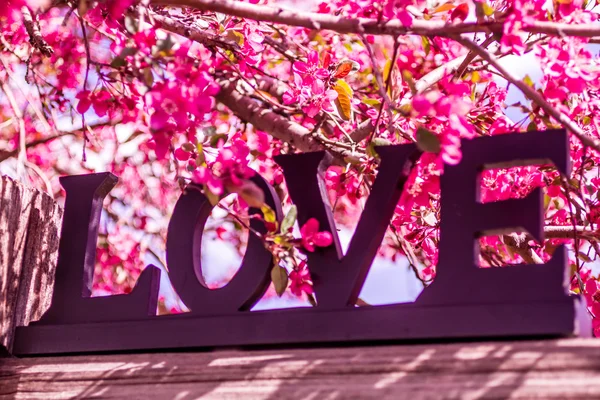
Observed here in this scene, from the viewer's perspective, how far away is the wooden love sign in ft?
4.54

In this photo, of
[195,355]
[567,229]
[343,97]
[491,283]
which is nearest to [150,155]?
[343,97]

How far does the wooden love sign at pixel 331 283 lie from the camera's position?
1.38 meters

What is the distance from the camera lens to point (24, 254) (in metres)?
1.86

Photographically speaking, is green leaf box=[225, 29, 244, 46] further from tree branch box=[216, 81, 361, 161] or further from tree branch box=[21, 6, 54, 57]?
tree branch box=[21, 6, 54, 57]

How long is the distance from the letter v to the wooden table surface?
0.14 m

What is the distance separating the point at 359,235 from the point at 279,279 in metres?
0.21

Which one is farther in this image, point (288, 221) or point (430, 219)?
point (430, 219)

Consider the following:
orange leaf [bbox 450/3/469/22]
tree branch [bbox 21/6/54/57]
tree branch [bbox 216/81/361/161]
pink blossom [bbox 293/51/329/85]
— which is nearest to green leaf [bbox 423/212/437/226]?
tree branch [bbox 216/81/361/161]

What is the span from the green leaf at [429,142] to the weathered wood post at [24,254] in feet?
3.51

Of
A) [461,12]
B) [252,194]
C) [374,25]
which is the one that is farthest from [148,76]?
[461,12]

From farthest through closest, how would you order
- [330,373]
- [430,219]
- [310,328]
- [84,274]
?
[430,219] < [84,274] < [310,328] < [330,373]

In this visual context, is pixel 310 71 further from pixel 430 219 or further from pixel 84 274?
pixel 84 274

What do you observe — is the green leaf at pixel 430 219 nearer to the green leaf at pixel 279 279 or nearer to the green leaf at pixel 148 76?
the green leaf at pixel 279 279

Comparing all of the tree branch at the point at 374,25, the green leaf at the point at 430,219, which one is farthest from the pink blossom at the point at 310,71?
the tree branch at the point at 374,25
